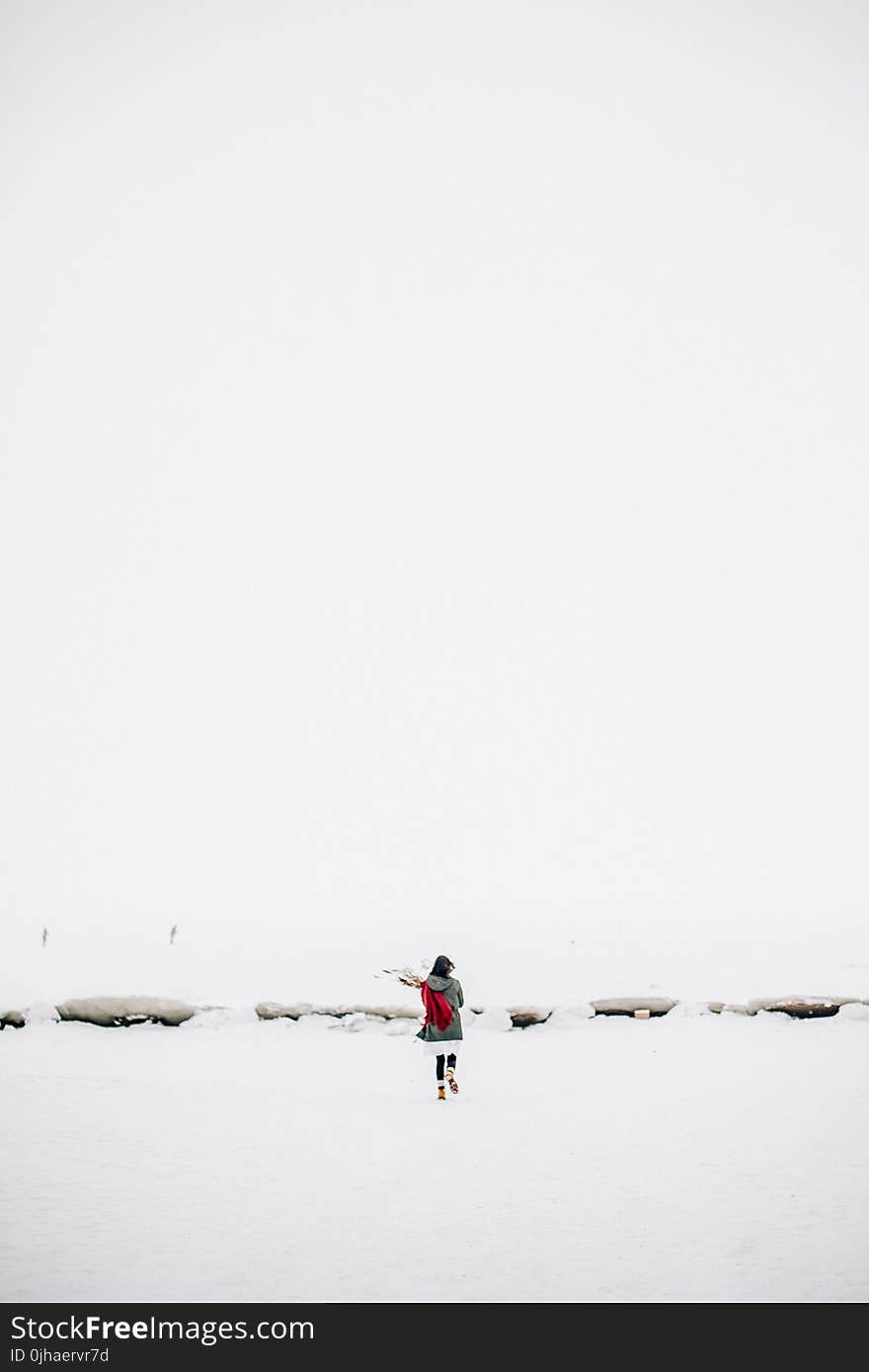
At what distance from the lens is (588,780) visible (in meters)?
60.9

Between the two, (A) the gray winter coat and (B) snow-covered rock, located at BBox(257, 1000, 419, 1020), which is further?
(B) snow-covered rock, located at BBox(257, 1000, 419, 1020)

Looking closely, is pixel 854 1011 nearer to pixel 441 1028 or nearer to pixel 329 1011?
pixel 441 1028

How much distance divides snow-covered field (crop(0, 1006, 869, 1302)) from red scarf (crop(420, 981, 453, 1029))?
124 centimetres

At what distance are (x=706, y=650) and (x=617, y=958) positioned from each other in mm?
87409

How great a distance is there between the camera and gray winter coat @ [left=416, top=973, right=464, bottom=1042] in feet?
43.3

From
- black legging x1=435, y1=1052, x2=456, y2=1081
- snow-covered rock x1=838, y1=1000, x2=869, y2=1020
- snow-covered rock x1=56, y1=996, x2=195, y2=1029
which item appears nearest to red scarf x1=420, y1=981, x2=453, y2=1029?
black legging x1=435, y1=1052, x2=456, y2=1081

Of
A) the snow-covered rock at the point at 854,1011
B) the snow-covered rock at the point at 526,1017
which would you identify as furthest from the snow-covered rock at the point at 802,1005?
the snow-covered rock at the point at 526,1017

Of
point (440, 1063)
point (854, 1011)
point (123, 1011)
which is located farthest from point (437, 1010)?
point (854, 1011)

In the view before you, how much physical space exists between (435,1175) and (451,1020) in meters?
3.94

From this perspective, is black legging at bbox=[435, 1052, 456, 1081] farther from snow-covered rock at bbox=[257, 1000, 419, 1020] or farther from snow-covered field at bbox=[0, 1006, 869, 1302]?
snow-covered rock at bbox=[257, 1000, 419, 1020]

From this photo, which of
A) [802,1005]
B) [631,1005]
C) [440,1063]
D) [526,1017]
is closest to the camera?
[440,1063]

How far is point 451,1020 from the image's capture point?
13266 millimetres

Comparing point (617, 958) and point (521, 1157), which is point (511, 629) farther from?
point (521, 1157)
